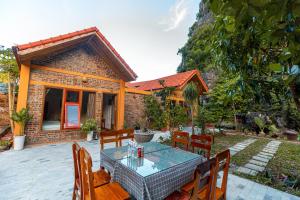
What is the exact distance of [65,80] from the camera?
6137mm

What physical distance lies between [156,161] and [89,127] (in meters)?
5.04

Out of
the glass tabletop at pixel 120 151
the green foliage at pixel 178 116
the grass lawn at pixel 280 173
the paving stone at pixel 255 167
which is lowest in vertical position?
the grass lawn at pixel 280 173

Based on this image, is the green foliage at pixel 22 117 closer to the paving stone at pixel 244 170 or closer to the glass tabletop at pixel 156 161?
the glass tabletop at pixel 156 161

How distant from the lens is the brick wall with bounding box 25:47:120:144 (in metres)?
5.46

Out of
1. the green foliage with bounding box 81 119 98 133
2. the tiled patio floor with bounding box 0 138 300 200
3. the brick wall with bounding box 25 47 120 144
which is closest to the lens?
the tiled patio floor with bounding box 0 138 300 200

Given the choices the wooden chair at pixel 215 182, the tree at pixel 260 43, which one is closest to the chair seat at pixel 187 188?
the wooden chair at pixel 215 182

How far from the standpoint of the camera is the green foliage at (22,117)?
489 centimetres

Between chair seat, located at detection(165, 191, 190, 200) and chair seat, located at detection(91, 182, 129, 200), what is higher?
chair seat, located at detection(91, 182, 129, 200)

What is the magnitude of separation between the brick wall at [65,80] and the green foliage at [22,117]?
0.77 ft

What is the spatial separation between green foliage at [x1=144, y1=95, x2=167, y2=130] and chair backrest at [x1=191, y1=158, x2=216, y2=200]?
6792 mm

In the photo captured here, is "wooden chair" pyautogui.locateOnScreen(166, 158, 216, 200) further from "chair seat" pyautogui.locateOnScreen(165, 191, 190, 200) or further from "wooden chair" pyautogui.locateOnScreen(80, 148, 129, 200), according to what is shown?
"wooden chair" pyautogui.locateOnScreen(80, 148, 129, 200)

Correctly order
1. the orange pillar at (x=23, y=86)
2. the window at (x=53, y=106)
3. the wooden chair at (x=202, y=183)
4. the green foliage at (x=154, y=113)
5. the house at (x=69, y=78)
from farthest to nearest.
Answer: the window at (x=53, y=106)
the green foliage at (x=154, y=113)
the house at (x=69, y=78)
the orange pillar at (x=23, y=86)
the wooden chair at (x=202, y=183)

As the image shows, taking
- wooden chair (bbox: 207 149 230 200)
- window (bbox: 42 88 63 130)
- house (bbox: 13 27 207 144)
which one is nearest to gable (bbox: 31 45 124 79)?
house (bbox: 13 27 207 144)

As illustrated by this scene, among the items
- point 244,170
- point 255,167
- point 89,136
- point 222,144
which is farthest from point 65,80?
point 222,144
